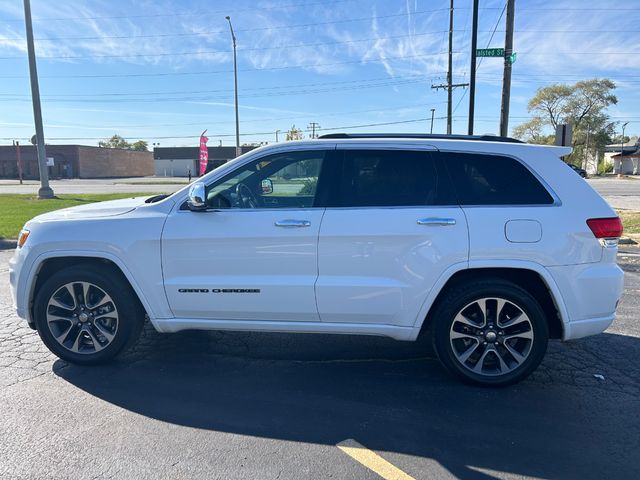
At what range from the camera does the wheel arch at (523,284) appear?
11.2ft

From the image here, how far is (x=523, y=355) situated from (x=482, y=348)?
0.30 metres

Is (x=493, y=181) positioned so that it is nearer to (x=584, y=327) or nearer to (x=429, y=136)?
(x=429, y=136)

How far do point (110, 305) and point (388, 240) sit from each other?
2406 mm

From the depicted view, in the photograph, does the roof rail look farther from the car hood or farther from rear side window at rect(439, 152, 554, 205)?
the car hood

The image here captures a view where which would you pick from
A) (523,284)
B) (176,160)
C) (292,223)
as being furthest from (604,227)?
(176,160)

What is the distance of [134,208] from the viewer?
3.88 metres

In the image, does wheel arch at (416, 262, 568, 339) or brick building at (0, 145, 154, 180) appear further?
brick building at (0, 145, 154, 180)

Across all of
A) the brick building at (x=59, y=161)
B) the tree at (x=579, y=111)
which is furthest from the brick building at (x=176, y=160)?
the tree at (x=579, y=111)

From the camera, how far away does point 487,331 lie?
11.7 feet

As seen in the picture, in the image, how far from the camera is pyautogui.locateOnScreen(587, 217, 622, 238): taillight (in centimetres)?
341

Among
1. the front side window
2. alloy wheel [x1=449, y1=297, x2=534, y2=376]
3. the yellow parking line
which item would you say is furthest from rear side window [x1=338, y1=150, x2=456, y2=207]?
the yellow parking line

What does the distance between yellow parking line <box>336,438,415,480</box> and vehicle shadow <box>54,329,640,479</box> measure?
0.08 m

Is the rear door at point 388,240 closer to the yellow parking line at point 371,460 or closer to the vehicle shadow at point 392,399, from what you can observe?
the vehicle shadow at point 392,399

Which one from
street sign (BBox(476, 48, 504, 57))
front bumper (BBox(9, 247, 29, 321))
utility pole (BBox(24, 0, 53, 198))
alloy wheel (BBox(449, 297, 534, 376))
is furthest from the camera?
utility pole (BBox(24, 0, 53, 198))
